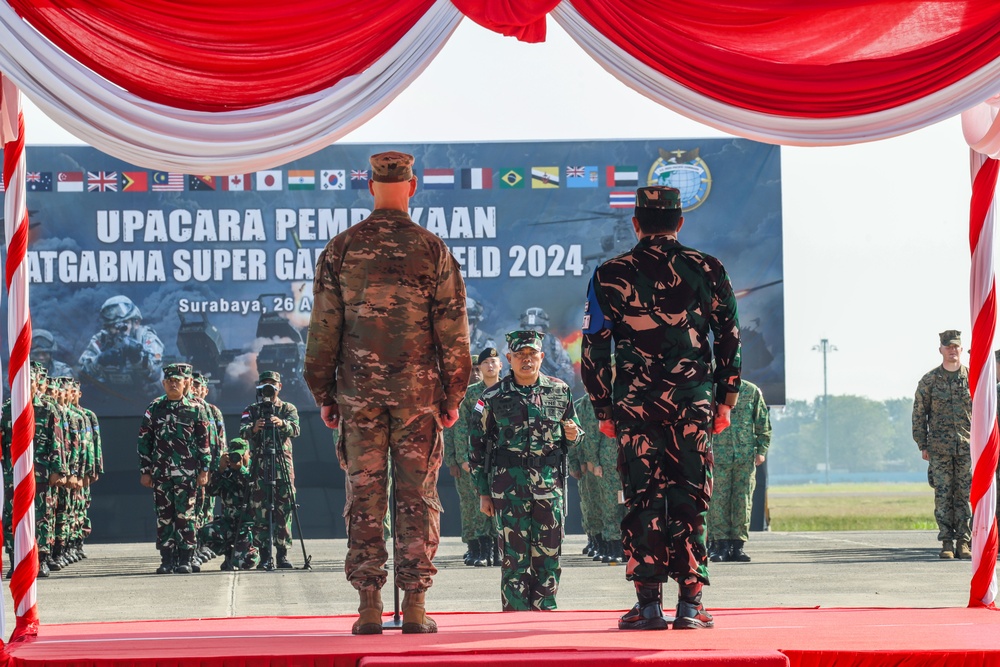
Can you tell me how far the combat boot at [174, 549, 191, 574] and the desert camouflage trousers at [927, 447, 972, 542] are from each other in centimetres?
783

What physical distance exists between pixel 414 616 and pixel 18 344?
227 centimetres

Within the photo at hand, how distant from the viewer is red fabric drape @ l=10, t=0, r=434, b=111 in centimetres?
575

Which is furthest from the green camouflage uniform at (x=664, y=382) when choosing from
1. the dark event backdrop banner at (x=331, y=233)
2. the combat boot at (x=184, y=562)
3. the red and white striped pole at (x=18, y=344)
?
the dark event backdrop banner at (x=331, y=233)

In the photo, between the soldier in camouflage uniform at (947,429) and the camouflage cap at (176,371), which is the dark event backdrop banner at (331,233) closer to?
the camouflage cap at (176,371)

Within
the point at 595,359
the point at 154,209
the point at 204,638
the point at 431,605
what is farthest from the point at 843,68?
the point at 154,209

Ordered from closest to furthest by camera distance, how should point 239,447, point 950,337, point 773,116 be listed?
point 773,116 < point 950,337 < point 239,447

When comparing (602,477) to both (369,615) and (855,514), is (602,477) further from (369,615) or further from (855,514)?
(855,514)

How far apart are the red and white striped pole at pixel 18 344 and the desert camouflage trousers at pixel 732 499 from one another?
905cm

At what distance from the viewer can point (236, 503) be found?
1430 cm

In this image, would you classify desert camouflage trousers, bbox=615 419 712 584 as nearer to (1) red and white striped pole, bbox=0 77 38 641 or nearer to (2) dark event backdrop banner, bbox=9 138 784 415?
(1) red and white striped pole, bbox=0 77 38 641

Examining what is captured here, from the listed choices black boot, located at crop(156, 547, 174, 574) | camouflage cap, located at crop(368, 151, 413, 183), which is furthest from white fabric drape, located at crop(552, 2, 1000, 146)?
black boot, located at crop(156, 547, 174, 574)

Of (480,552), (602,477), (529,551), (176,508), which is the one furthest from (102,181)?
(529,551)

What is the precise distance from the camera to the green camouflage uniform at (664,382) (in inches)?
221

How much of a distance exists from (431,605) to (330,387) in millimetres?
5301
